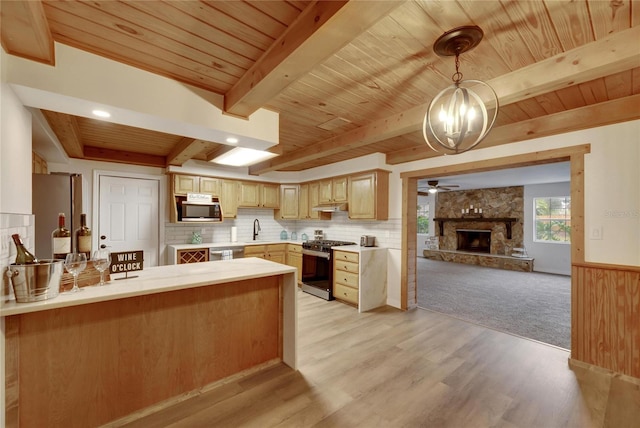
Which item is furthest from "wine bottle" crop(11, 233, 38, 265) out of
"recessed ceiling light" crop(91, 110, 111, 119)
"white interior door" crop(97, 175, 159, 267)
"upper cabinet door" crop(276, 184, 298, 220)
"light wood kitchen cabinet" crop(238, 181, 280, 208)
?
"upper cabinet door" crop(276, 184, 298, 220)

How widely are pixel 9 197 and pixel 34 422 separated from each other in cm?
133

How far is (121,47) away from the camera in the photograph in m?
1.66

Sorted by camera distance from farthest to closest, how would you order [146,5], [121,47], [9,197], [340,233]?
[340,233] → [121,47] → [9,197] → [146,5]

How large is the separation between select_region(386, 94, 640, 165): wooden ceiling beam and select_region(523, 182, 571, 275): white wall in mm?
5667

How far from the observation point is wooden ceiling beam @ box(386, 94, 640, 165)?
7.73ft

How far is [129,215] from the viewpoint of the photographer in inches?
175

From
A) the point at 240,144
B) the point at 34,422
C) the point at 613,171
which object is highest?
the point at 240,144

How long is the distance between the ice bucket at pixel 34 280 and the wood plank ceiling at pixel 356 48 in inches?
47.5

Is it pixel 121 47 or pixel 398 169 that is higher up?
pixel 121 47

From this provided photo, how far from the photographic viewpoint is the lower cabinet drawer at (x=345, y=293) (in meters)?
4.11

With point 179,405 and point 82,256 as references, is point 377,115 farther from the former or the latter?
point 179,405

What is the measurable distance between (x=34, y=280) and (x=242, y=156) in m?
2.39

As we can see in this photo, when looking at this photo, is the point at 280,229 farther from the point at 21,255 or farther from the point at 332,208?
the point at 21,255

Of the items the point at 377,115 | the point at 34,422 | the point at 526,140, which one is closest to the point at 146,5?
the point at 377,115
